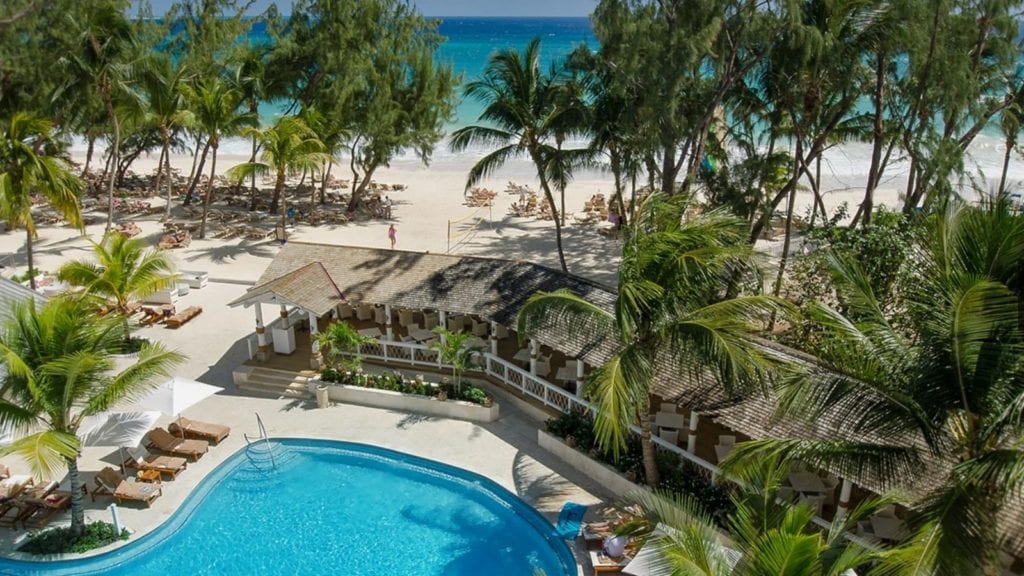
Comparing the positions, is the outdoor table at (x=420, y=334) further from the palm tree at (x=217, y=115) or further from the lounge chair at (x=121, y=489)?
the palm tree at (x=217, y=115)

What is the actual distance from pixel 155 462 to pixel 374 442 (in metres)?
4.56

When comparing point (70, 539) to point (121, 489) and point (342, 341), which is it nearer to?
point (121, 489)

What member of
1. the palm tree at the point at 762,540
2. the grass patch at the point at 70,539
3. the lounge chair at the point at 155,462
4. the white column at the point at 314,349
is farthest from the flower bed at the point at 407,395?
the palm tree at the point at 762,540

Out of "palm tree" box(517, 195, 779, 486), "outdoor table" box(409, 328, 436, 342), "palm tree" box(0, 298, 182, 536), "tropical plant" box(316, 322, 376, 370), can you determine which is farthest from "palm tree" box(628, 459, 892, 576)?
"outdoor table" box(409, 328, 436, 342)

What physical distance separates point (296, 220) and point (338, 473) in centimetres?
2172

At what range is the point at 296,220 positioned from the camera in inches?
1395

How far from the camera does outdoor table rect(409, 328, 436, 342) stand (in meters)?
20.3

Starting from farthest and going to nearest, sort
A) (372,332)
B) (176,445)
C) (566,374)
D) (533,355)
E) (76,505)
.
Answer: (372,332) → (566,374) → (533,355) → (176,445) → (76,505)

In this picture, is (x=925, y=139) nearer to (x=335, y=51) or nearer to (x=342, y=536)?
(x=342, y=536)

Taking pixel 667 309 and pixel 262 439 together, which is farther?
pixel 262 439

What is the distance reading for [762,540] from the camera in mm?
7707

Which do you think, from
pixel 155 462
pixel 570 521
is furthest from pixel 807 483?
pixel 155 462

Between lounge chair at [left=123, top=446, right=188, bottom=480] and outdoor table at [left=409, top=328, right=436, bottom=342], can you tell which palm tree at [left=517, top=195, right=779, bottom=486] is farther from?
lounge chair at [left=123, top=446, right=188, bottom=480]

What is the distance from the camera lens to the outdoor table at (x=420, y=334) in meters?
20.3
